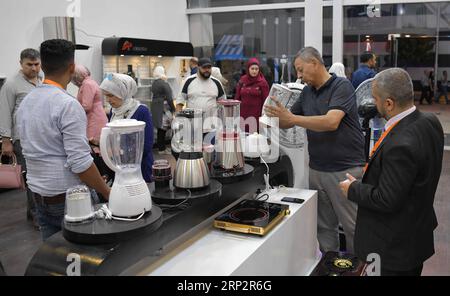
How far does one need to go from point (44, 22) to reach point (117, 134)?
5.48 metres

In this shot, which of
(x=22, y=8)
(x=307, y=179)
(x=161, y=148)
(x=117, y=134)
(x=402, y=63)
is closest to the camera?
(x=117, y=134)

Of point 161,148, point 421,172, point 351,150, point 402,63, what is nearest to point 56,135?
point 421,172

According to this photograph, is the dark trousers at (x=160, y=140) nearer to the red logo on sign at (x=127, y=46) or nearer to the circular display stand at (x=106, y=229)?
the red logo on sign at (x=127, y=46)

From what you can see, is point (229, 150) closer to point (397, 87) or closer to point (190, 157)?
point (190, 157)

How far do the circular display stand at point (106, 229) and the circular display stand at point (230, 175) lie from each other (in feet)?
2.22

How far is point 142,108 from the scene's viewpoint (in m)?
2.87

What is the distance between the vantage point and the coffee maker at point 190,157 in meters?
1.93

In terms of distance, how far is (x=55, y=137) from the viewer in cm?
187

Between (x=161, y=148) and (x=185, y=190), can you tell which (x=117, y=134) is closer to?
(x=185, y=190)

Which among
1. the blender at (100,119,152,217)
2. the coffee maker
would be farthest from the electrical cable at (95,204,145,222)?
the coffee maker

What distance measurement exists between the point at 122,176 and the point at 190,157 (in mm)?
413

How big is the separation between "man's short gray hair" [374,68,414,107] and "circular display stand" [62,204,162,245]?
3.65ft

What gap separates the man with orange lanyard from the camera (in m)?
1.86

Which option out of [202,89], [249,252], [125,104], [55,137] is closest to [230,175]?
[249,252]
